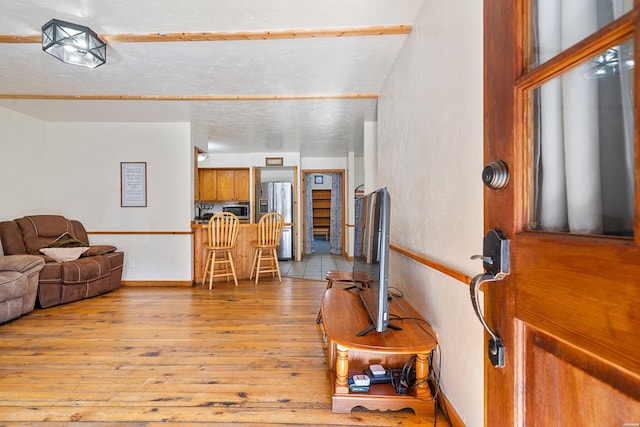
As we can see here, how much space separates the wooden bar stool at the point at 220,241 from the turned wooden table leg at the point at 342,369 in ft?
9.32

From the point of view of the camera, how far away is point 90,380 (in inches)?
71.7

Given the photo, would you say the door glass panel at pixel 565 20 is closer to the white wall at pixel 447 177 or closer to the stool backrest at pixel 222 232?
the white wall at pixel 447 177

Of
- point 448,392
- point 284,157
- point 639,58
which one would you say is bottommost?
point 448,392

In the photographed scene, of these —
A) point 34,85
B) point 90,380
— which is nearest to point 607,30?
point 90,380

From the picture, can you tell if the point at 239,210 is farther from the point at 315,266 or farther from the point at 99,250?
the point at 99,250

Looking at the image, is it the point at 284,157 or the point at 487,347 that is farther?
the point at 284,157

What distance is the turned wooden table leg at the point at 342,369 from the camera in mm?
1521

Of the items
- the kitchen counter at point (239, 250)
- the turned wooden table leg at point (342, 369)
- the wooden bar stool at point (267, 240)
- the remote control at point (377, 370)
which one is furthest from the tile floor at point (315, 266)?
the turned wooden table leg at point (342, 369)

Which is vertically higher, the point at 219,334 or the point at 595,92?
the point at 595,92

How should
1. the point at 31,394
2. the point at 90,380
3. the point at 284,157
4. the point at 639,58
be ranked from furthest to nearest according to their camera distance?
the point at 284,157 → the point at 90,380 → the point at 31,394 → the point at 639,58

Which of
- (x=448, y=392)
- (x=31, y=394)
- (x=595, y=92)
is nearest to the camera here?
(x=595, y=92)

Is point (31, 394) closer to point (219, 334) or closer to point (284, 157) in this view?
point (219, 334)

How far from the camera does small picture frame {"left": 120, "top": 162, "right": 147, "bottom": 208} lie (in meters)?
4.19

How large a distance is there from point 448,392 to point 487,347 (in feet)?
3.10
